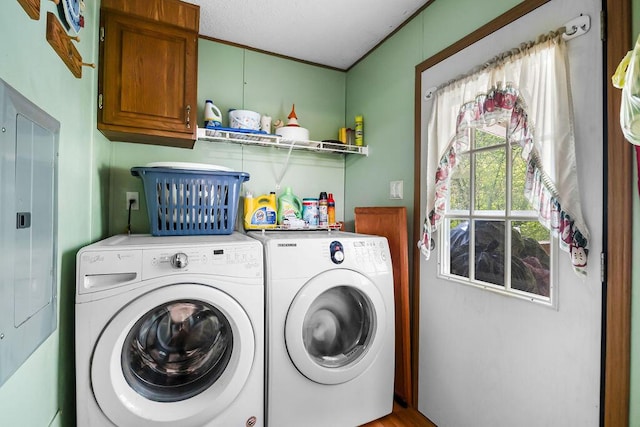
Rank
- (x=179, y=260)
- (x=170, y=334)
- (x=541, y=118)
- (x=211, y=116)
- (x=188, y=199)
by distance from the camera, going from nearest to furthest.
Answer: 1. (x=541, y=118)
2. (x=179, y=260)
3. (x=170, y=334)
4. (x=188, y=199)
5. (x=211, y=116)

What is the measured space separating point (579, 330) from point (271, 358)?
119 centimetres

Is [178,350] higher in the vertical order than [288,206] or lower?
lower

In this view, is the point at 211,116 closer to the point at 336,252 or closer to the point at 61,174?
the point at 61,174

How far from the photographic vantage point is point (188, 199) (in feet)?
5.22

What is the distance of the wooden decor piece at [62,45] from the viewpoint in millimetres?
849

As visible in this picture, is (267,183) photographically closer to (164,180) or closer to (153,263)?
(164,180)

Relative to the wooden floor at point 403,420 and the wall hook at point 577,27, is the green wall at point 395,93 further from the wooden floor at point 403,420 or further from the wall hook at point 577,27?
the wooden floor at point 403,420

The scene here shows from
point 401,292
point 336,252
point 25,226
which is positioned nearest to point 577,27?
point 336,252

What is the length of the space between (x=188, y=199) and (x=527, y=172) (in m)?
1.56

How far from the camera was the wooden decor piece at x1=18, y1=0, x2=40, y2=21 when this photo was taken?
2.29ft

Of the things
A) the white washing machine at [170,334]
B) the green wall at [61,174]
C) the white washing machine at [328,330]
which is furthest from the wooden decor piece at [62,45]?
the white washing machine at [328,330]

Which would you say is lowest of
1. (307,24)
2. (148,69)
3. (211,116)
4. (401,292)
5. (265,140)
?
(401,292)

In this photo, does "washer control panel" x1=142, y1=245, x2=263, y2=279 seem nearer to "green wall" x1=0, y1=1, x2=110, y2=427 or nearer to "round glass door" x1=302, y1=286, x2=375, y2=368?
"green wall" x1=0, y1=1, x2=110, y2=427

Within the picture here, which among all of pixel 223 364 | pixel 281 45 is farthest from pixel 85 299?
pixel 281 45
